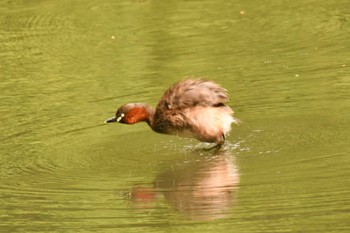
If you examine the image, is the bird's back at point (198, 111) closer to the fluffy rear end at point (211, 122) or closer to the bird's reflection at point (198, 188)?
the fluffy rear end at point (211, 122)

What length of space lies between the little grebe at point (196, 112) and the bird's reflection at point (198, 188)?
38 cm

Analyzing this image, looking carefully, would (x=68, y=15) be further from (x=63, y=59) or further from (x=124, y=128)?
(x=124, y=128)

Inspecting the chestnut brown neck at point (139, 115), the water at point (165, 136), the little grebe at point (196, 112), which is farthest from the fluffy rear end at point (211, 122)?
the chestnut brown neck at point (139, 115)

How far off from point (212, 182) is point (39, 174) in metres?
1.50

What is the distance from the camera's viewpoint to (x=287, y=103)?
11.1 m

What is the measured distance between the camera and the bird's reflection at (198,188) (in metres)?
8.36

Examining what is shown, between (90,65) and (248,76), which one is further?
(90,65)

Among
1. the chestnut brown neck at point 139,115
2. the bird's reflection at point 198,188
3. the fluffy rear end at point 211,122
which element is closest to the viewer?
the bird's reflection at point 198,188

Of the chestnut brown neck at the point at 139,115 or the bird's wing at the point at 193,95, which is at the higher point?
the bird's wing at the point at 193,95

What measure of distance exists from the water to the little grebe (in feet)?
0.59

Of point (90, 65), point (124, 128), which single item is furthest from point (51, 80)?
point (124, 128)

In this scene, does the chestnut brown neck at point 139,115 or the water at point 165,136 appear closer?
the water at point 165,136

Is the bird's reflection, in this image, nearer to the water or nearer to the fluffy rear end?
the water

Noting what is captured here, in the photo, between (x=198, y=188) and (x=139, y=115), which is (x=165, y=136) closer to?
(x=139, y=115)
